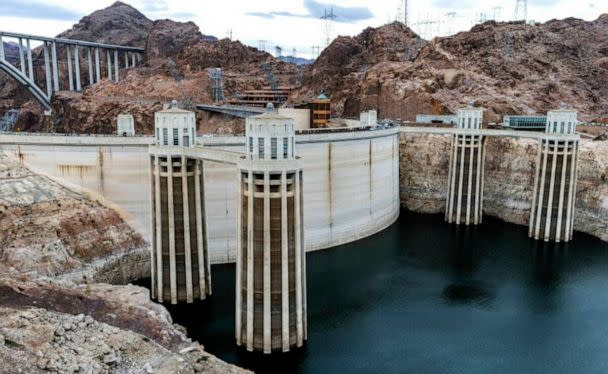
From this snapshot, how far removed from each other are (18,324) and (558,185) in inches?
2279

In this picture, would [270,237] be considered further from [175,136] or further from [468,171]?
[468,171]

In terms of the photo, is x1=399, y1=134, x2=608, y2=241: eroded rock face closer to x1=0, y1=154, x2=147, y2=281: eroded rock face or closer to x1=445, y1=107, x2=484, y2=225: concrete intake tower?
x1=445, y1=107, x2=484, y2=225: concrete intake tower

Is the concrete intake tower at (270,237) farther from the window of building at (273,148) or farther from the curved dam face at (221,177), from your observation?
the curved dam face at (221,177)

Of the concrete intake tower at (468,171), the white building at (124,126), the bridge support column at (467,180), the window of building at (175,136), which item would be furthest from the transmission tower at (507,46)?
the window of building at (175,136)

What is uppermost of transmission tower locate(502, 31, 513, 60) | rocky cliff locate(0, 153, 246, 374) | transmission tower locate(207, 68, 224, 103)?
transmission tower locate(502, 31, 513, 60)

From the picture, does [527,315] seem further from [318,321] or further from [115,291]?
[115,291]

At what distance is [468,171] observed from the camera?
7100 cm

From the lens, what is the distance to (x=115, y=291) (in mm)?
35844

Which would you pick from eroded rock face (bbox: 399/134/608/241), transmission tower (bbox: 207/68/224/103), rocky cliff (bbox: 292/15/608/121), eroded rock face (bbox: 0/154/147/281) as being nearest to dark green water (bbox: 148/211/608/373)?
eroded rock face (bbox: 399/134/608/241)

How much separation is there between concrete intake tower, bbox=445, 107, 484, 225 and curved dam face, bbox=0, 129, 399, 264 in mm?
13075

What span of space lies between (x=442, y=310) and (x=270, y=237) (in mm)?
18296

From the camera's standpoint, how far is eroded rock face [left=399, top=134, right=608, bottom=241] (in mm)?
65625

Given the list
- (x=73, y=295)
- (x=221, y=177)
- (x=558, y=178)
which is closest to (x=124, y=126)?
(x=221, y=177)

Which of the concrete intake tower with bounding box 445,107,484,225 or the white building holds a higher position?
the white building
